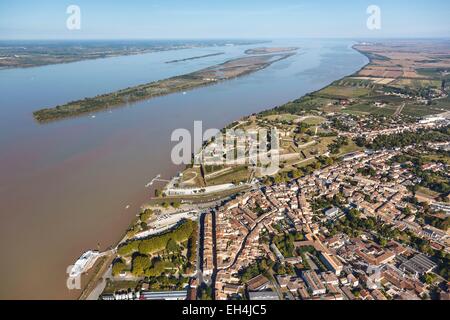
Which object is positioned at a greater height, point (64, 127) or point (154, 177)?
point (64, 127)

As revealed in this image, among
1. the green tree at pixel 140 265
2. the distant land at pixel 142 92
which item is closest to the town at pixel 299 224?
the green tree at pixel 140 265

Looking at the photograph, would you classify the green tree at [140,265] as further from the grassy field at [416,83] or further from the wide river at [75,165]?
the grassy field at [416,83]

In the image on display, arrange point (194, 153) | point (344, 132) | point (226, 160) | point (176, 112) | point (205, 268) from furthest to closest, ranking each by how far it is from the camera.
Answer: point (176, 112) < point (344, 132) < point (194, 153) < point (226, 160) < point (205, 268)

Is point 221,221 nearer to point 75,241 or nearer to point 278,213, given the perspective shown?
point 278,213

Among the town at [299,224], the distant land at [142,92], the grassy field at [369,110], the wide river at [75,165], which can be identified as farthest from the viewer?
the grassy field at [369,110]

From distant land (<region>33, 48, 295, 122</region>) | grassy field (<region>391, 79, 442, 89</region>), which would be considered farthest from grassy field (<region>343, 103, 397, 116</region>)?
distant land (<region>33, 48, 295, 122</region>)

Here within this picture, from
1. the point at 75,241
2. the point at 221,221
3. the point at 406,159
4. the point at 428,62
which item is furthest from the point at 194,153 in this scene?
the point at 428,62

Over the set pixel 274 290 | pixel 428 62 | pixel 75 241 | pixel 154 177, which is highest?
pixel 428 62
